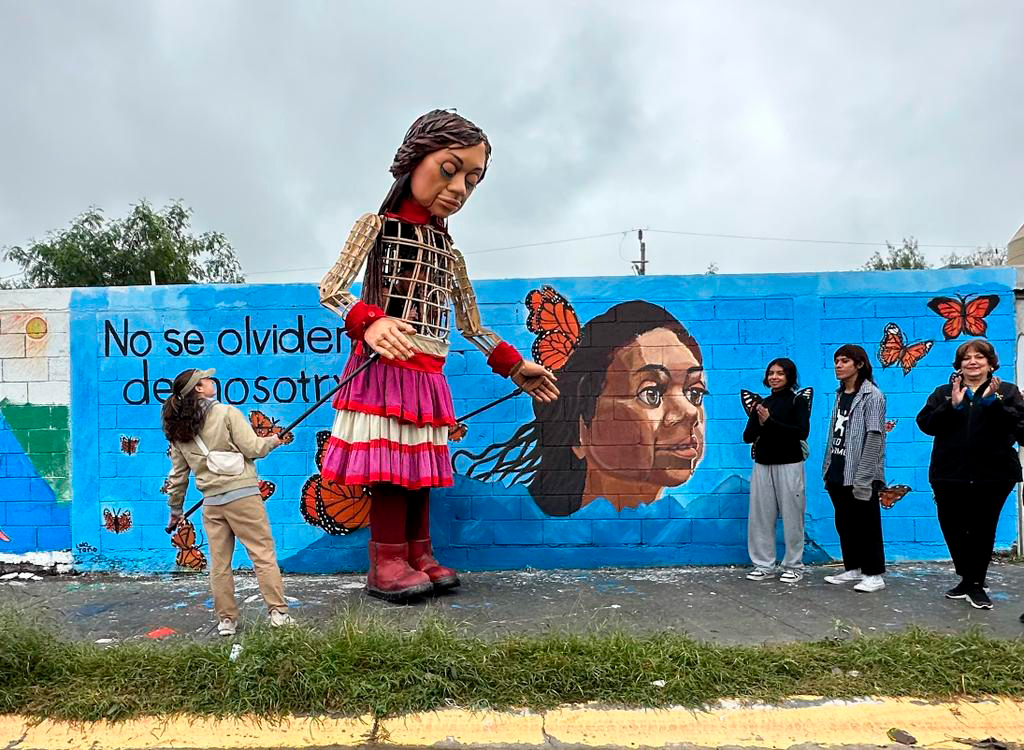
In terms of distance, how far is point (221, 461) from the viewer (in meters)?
3.82

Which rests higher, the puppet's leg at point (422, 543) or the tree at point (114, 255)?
the tree at point (114, 255)

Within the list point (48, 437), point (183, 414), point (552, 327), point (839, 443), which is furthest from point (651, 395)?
point (48, 437)

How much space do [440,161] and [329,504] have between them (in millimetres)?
2561

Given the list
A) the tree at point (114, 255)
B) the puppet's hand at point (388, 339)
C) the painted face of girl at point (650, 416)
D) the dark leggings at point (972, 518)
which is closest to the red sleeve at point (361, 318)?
the puppet's hand at point (388, 339)

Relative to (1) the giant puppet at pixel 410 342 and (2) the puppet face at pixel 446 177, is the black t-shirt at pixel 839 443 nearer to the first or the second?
(1) the giant puppet at pixel 410 342

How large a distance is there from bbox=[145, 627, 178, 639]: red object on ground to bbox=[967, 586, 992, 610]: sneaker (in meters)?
4.44

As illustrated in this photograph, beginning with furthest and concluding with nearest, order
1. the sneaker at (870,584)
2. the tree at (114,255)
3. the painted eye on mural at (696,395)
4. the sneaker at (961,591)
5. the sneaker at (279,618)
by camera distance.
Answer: the tree at (114,255) → the painted eye on mural at (696,395) → the sneaker at (870,584) → the sneaker at (961,591) → the sneaker at (279,618)

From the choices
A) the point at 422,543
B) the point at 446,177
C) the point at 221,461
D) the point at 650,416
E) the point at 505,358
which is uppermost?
the point at 446,177

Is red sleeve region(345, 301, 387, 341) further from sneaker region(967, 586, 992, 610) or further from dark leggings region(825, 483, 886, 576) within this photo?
sneaker region(967, 586, 992, 610)

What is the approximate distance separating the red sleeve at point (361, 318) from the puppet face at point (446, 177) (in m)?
0.78

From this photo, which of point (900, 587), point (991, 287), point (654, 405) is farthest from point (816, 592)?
point (991, 287)

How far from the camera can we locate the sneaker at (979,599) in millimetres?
4234

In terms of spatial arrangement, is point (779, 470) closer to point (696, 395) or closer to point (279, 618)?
point (696, 395)

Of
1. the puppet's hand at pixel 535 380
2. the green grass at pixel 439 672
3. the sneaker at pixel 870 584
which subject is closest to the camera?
the green grass at pixel 439 672
